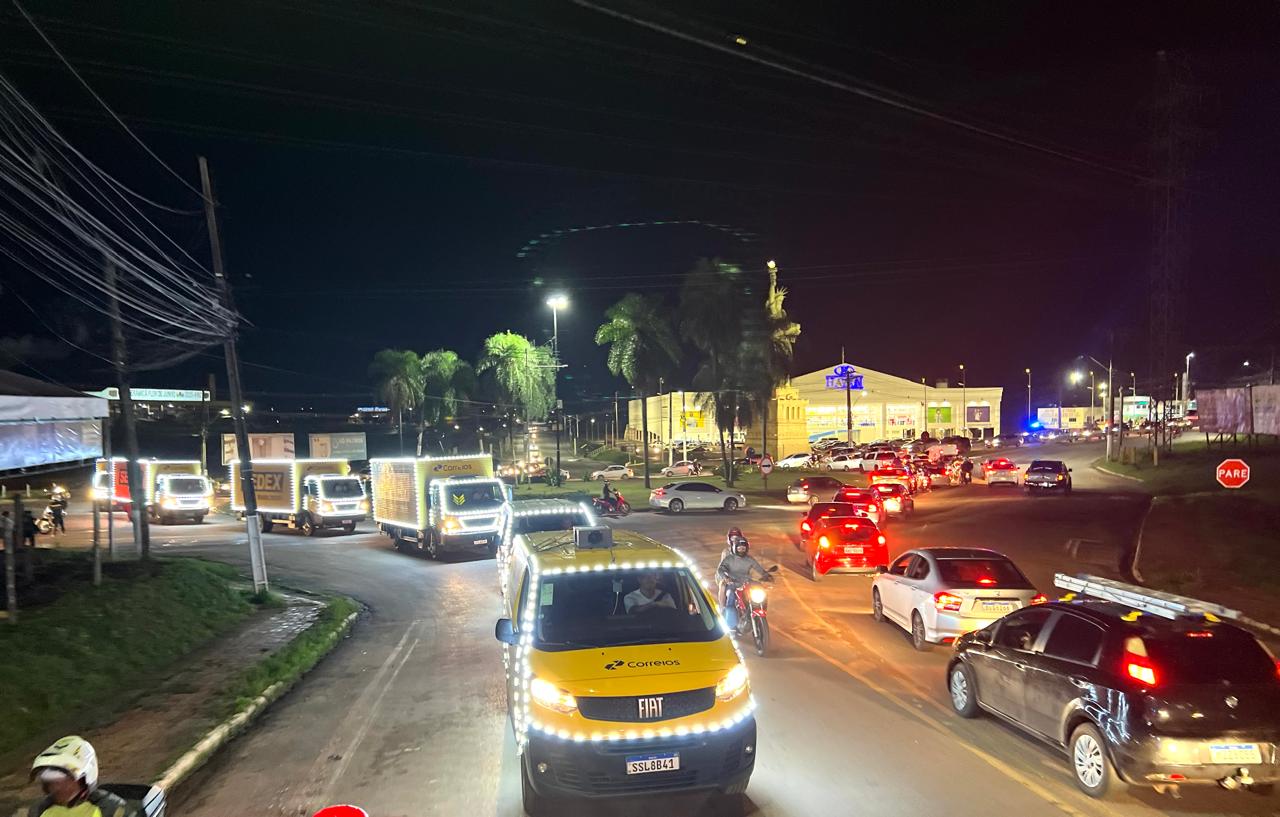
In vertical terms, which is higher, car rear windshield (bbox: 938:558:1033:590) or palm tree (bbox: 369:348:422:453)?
palm tree (bbox: 369:348:422:453)

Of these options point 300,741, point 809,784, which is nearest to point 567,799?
point 809,784

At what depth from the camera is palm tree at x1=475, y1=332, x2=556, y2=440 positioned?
6056 centimetres

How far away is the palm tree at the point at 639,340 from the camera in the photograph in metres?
52.8

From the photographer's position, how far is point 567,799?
5.83 metres

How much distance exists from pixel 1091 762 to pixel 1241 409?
49.6 metres

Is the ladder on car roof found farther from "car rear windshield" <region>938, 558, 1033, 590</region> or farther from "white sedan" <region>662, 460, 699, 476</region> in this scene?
"white sedan" <region>662, 460, 699, 476</region>

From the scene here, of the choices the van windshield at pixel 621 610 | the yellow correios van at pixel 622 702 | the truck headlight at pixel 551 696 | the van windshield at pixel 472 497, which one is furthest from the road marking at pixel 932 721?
the van windshield at pixel 472 497

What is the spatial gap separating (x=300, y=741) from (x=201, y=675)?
11.3ft

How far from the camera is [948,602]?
11.3 metres

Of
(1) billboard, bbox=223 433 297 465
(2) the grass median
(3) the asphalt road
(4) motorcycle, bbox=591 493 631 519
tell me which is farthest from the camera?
(1) billboard, bbox=223 433 297 465

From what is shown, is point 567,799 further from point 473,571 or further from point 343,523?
point 343,523

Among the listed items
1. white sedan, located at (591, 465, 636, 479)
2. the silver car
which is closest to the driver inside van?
the silver car

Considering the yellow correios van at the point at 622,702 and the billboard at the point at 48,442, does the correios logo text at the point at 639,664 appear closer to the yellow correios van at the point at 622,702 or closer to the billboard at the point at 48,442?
the yellow correios van at the point at 622,702

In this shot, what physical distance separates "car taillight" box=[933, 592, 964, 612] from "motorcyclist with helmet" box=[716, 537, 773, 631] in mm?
2291
